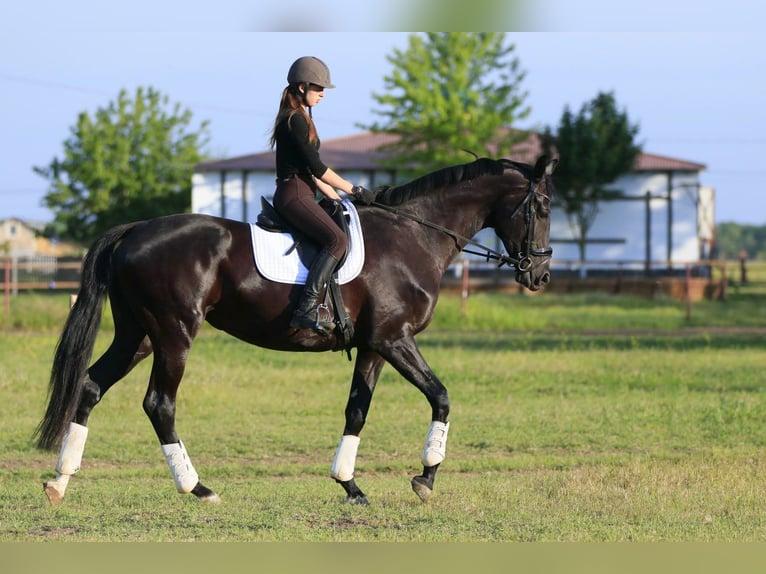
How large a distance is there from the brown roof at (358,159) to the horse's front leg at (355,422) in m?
42.4

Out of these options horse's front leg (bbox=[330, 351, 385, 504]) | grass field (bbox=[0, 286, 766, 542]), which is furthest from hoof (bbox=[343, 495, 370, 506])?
grass field (bbox=[0, 286, 766, 542])

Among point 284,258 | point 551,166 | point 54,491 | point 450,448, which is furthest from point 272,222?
point 450,448

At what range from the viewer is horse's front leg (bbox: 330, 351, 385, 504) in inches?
329

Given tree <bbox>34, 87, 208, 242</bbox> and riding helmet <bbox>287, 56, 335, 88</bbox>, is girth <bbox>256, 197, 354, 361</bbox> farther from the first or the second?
tree <bbox>34, 87, 208, 242</bbox>

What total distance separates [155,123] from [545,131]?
23716 mm

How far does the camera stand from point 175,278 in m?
8.02

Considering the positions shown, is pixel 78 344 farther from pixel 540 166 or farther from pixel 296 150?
pixel 540 166

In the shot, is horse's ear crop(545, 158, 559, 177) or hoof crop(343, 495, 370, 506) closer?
hoof crop(343, 495, 370, 506)

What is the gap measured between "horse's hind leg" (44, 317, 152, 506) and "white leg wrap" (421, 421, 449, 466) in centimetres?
228

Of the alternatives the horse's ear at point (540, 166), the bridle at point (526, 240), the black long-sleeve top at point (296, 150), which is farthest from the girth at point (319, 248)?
the horse's ear at point (540, 166)

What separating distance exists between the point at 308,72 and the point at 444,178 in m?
1.51

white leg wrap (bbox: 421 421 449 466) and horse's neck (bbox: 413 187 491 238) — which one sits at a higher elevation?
horse's neck (bbox: 413 187 491 238)

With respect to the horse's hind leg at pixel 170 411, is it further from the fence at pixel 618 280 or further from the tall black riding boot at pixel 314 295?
the fence at pixel 618 280

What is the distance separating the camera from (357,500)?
8.16 m
